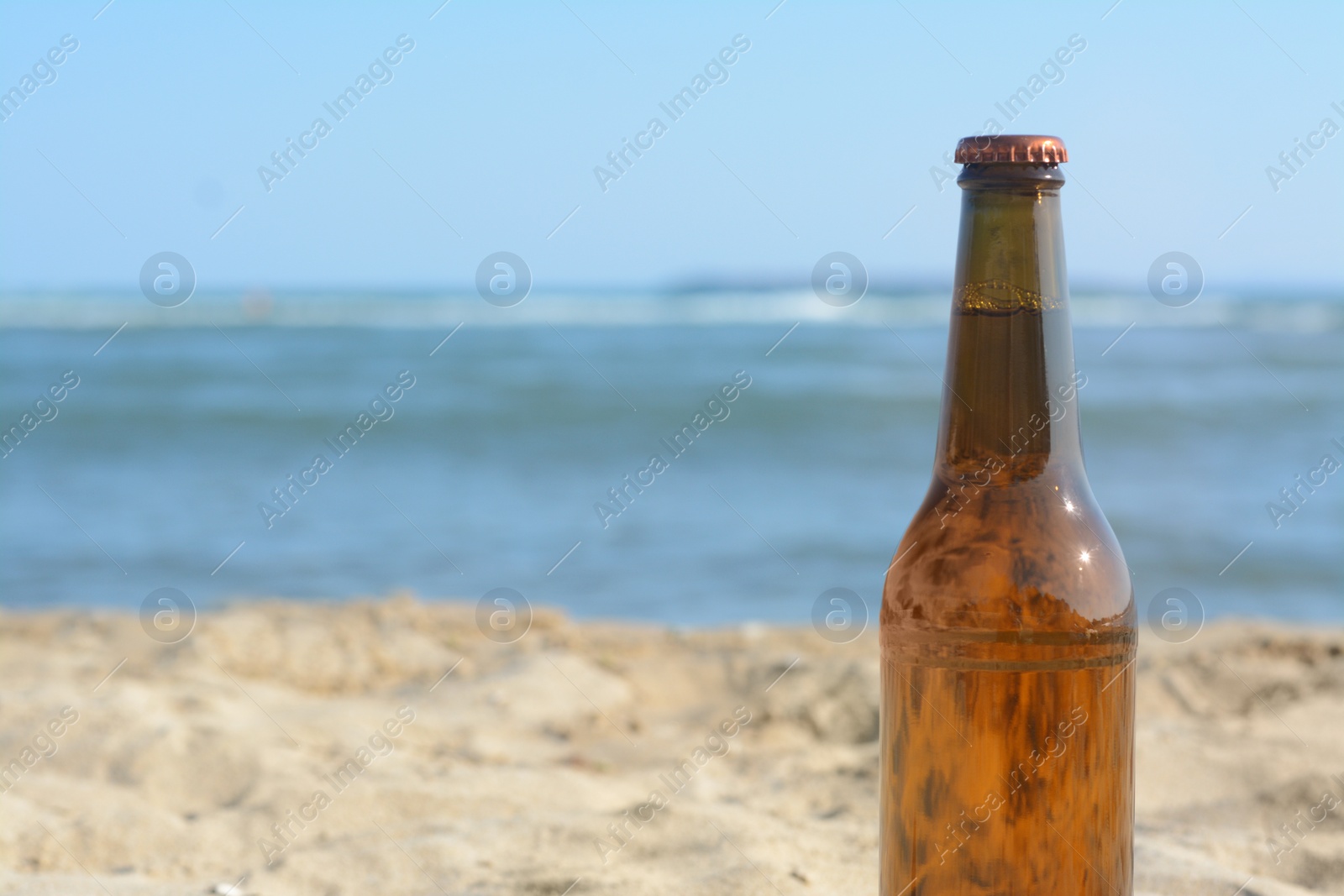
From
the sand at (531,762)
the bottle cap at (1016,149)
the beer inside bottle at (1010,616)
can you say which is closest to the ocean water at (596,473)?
the sand at (531,762)

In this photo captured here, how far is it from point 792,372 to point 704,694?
1553 centimetres

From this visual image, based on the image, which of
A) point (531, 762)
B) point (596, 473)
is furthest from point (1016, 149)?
point (596, 473)

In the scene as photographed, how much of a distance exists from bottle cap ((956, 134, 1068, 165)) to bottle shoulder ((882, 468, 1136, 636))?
38 centimetres

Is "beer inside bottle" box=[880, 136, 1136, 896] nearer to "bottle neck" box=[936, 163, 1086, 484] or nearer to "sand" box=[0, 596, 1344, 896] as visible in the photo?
"bottle neck" box=[936, 163, 1086, 484]

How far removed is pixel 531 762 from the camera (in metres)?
3.37

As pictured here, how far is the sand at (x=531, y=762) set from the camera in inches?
94.7

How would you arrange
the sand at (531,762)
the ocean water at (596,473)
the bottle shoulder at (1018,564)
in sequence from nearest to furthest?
the bottle shoulder at (1018,564), the sand at (531,762), the ocean water at (596,473)

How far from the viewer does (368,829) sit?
2.67 meters

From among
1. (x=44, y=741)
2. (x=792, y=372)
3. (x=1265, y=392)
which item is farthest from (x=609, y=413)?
(x=44, y=741)

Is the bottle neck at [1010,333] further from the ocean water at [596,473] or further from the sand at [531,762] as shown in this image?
the ocean water at [596,473]

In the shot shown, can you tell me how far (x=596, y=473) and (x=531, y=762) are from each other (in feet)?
25.2

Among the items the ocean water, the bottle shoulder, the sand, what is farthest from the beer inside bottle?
the ocean water

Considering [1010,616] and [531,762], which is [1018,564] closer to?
[1010,616]

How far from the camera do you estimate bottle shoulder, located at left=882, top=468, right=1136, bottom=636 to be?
4.50ft
